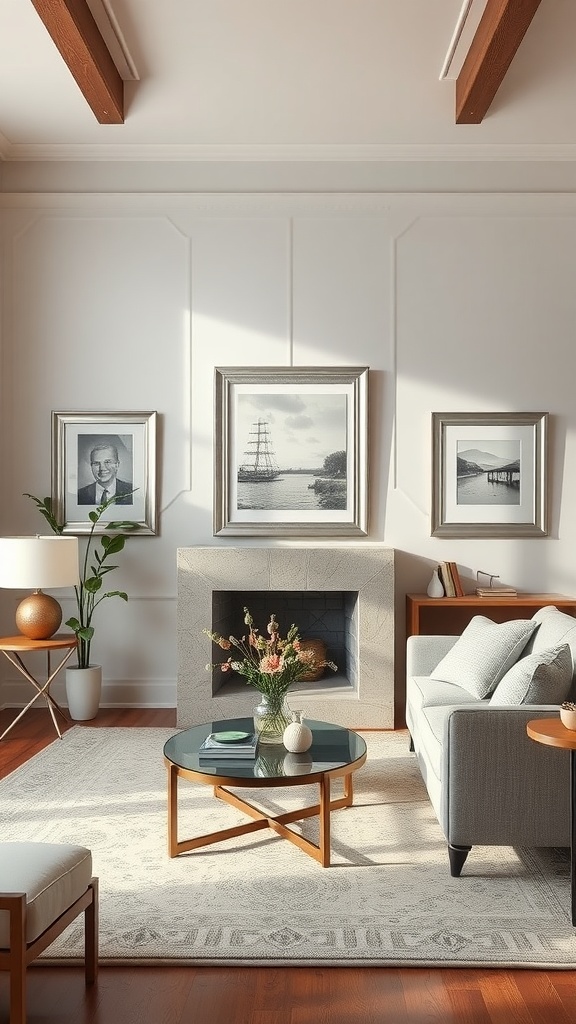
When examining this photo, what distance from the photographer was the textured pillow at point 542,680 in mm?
3328

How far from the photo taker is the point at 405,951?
2633mm

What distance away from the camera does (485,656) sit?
418 centimetres

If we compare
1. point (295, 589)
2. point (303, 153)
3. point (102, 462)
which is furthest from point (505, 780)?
point (303, 153)

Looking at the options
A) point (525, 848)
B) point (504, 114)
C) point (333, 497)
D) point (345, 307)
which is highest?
point (504, 114)

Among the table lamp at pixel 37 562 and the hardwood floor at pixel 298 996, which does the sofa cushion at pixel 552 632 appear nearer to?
the hardwood floor at pixel 298 996

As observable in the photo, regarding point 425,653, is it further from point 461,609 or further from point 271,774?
point 271,774

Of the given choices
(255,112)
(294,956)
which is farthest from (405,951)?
(255,112)

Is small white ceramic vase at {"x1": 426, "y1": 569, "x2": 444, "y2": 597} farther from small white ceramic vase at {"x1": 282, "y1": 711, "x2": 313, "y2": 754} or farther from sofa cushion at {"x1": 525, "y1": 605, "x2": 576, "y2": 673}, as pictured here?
small white ceramic vase at {"x1": 282, "y1": 711, "x2": 313, "y2": 754}

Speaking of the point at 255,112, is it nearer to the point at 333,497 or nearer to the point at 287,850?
the point at 333,497

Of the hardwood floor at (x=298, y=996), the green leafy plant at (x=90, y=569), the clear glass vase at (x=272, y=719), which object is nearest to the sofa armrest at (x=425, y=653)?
the clear glass vase at (x=272, y=719)

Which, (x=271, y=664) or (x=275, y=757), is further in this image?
(x=271, y=664)

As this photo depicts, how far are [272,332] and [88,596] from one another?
2172mm

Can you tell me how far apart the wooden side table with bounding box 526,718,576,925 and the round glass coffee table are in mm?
803

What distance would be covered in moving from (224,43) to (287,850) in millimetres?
3990
